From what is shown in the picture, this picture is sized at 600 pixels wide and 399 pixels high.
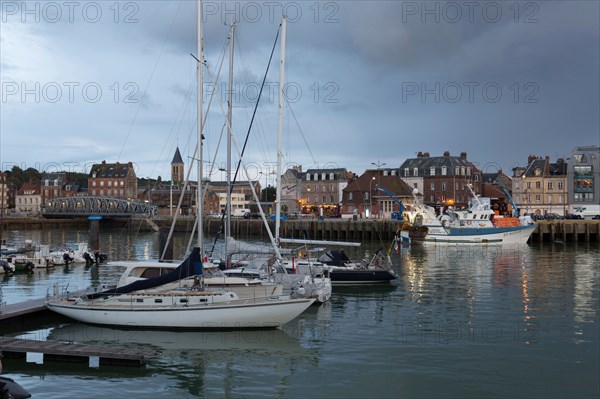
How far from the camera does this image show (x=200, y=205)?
75.8 ft

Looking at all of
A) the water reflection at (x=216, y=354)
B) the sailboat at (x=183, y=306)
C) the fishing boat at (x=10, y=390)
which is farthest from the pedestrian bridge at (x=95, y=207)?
the fishing boat at (x=10, y=390)

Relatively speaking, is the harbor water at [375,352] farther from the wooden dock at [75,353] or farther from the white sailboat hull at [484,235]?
the white sailboat hull at [484,235]

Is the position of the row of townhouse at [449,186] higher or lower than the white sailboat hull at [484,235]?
higher

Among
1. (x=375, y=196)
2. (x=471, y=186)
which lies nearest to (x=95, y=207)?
(x=375, y=196)

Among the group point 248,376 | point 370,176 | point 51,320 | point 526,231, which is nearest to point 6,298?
point 51,320

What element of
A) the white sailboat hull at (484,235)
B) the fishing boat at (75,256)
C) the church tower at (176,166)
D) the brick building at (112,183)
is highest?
the church tower at (176,166)

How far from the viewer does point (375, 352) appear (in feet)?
65.3

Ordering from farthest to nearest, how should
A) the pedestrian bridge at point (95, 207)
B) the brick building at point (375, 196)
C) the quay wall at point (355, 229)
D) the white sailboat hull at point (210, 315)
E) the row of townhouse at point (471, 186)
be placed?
the pedestrian bridge at point (95, 207), the row of townhouse at point (471, 186), the brick building at point (375, 196), the quay wall at point (355, 229), the white sailboat hull at point (210, 315)

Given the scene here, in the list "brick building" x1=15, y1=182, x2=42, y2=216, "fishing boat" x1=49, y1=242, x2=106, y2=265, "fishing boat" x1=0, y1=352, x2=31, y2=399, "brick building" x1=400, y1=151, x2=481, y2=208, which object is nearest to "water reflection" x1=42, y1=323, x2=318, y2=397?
"fishing boat" x1=0, y1=352, x2=31, y2=399

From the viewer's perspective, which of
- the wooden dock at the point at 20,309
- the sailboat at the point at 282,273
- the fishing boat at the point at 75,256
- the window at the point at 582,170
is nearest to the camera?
the wooden dock at the point at 20,309

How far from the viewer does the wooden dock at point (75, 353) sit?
1803 centimetres

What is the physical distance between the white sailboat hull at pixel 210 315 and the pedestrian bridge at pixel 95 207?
108656 mm

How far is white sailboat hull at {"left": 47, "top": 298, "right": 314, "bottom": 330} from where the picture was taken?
21719 millimetres

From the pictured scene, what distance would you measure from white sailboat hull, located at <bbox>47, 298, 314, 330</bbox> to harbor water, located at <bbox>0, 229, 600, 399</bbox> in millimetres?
397
